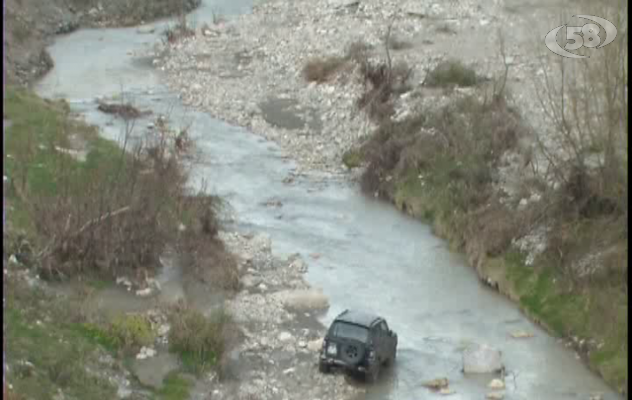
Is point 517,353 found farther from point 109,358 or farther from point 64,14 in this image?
point 64,14

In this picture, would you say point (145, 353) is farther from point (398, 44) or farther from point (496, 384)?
point (398, 44)

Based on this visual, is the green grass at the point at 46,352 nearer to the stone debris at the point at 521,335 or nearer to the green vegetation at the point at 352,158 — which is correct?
the stone debris at the point at 521,335

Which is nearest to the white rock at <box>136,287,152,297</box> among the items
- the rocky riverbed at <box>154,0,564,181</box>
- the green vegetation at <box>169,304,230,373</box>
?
the green vegetation at <box>169,304,230,373</box>

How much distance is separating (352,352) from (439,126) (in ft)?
A: 46.7

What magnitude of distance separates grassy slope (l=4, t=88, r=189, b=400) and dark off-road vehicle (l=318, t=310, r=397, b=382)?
3022mm

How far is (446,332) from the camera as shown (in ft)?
90.3

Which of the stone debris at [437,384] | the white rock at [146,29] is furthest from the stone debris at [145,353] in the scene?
the white rock at [146,29]

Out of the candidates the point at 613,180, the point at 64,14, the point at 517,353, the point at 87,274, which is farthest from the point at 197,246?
the point at 64,14

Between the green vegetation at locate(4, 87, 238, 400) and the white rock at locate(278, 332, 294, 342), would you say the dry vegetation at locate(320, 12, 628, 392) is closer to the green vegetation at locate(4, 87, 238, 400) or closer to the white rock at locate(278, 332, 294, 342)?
the white rock at locate(278, 332, 294, 342)

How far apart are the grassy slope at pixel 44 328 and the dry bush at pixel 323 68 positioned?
42.6 feet

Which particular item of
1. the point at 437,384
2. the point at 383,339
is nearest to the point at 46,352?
the point at 383,339

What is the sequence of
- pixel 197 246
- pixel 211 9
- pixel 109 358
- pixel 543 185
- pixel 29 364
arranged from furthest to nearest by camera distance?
pixel 211 9 < pixel 543 185 < pixel 197 246 < pixel 109 358 < pixel 29 364

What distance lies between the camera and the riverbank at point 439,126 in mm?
28656

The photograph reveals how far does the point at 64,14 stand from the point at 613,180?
32.4m
